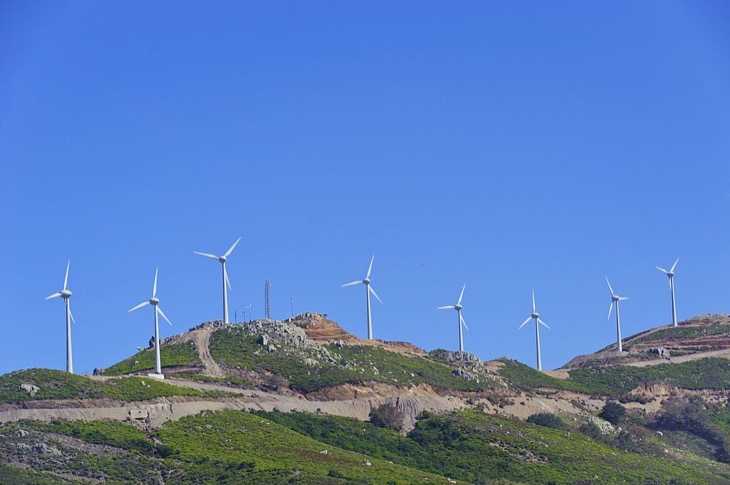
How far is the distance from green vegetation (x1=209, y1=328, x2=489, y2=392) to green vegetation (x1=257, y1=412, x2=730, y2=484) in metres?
10.3

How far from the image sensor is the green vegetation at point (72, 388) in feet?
487

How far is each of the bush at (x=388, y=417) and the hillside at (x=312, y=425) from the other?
0.19 m

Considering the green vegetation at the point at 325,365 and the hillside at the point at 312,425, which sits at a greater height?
the green vegetation at the point at 325,365

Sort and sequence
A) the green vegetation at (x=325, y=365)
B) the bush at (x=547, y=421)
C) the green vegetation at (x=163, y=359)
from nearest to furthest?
1. the green vegetation at (x=325, y=365)
2. the green vegetation at (x=163, y=359)
3. the bush at (x=547, y=421)

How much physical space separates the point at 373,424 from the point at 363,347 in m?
29.1

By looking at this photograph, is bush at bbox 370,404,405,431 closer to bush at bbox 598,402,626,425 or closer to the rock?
bush at bbox 598,402,626,425

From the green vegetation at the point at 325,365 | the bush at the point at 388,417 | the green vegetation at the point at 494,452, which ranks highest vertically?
the green vegetation at the point at 325,365

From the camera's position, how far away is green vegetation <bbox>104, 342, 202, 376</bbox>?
585ft

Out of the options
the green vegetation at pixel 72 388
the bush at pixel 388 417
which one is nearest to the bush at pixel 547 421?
the bush at pixel 388 417

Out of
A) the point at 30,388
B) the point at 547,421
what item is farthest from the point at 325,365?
the point at 30,388

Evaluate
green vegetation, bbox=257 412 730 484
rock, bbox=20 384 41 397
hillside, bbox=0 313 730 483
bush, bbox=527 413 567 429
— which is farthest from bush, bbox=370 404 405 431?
rock, bbox=20 384 41 397

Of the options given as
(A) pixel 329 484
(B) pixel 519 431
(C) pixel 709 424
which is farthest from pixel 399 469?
(C) pixel 709 424

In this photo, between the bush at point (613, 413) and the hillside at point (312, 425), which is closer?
the hillside at point (312, 425)

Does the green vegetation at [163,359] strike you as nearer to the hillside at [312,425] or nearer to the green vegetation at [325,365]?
the hillside at [312,425]
